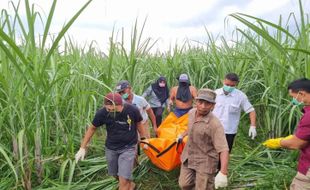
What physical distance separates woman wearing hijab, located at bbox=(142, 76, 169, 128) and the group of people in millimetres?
698

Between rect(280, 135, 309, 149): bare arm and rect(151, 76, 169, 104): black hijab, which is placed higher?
Result: rect(151, 76, 169, 104): black hijab

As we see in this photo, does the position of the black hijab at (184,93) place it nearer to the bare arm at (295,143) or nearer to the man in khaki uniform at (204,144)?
the man in khaki uniform at (204,144)

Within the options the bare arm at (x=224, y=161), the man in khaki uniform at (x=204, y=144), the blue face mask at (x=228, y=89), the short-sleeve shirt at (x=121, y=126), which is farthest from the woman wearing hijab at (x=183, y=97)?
the bare arm at (x=224, y=161)

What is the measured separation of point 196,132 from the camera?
3.16 meters

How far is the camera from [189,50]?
6867 millimetres

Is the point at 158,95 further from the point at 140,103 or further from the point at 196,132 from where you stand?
the point at 196,132

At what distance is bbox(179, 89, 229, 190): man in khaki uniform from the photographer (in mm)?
3037

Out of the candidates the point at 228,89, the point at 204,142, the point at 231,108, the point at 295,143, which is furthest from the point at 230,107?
the point at 295,143

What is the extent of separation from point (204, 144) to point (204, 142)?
0.02 metres

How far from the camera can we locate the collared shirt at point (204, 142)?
120 inches

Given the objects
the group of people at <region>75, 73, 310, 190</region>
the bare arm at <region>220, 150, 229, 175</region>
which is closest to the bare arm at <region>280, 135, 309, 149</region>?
the group of people at <region>75, 73, 310, 190</region>

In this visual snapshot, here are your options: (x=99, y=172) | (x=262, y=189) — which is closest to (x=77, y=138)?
(x=99, y=172)

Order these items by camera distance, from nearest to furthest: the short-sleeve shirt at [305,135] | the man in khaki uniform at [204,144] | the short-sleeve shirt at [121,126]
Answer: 1. the short-sleeve shirt at [305,135]
2. the man in khaki uniform at [204,144]
3. the short-sleeve shirt at [121,126]

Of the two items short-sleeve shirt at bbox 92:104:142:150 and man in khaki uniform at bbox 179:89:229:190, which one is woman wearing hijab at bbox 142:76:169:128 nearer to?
short-sleeve shirt at bbox 92:104:142:150
